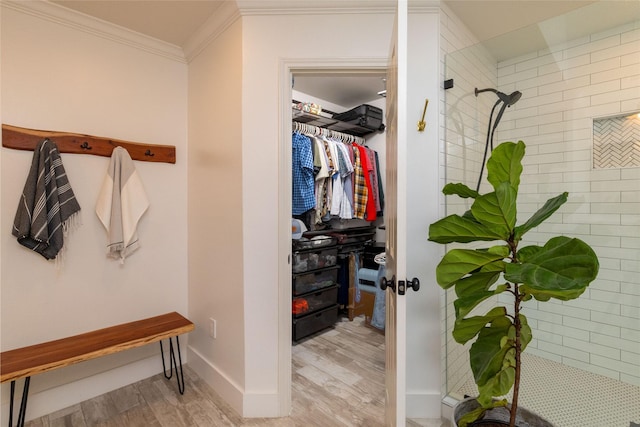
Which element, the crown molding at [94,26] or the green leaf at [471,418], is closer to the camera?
the green leaf at [471,418]

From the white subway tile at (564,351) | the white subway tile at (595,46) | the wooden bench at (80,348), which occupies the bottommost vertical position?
the white subway tile at (564,351)

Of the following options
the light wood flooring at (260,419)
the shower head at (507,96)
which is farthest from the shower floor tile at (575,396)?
the shower head at (507,96)

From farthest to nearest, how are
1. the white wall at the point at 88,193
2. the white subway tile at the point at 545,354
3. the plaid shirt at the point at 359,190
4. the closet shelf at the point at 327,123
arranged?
the plaid shirt at the point at 359,190
the closet shelf at the point at 327,123
the white subway tile at the point at 545,354
the white wall at the point at 88,193

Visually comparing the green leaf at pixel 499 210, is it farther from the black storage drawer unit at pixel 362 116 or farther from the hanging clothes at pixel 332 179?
the black storage drawer unit at pixel 362 116

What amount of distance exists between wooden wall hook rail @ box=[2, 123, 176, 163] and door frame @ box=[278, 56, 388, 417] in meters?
1.03

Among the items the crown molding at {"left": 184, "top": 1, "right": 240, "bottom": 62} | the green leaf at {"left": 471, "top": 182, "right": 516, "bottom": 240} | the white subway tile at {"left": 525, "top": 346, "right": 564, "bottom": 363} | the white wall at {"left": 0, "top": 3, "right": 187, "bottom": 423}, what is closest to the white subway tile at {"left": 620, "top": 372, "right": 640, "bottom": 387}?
the white subway tile at {"left": 525, "top": 346, "right": 564, "bottom": 363}

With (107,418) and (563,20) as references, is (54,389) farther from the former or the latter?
(563,20)

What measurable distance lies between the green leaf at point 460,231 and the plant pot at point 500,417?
0.78m

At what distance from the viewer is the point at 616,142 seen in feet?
5.48

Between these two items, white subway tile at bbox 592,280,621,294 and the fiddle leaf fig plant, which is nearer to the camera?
the fiddle leaf fig plant

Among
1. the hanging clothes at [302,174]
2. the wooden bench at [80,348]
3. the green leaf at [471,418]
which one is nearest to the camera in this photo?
the green leaf at [471,418]

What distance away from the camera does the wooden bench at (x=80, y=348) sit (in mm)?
1371

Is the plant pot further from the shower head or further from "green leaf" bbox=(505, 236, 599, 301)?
the shower head

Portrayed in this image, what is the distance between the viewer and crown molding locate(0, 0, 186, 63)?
5.26 ft
